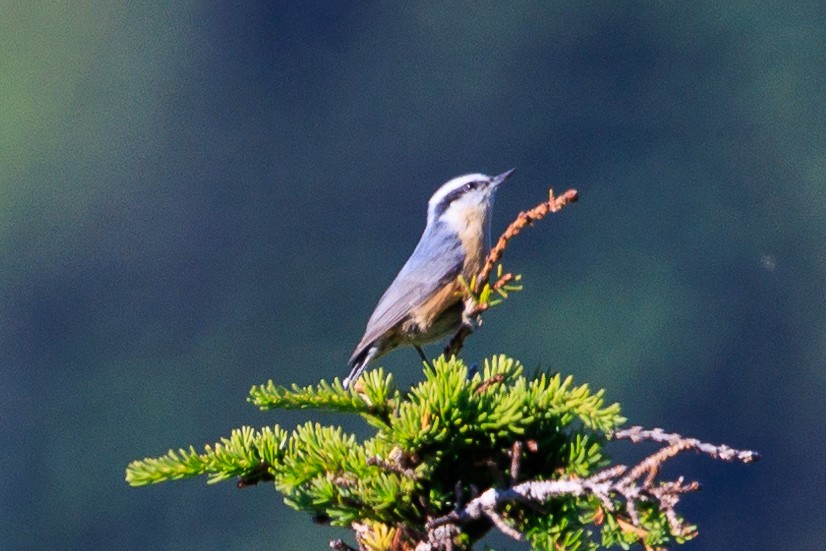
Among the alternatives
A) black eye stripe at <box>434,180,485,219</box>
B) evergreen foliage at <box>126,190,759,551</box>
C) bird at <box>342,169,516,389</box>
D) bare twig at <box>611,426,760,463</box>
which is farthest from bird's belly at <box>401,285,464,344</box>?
bare twig at <box>611,426,760,463</box>

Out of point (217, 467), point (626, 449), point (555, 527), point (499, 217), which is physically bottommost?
point (555, 527)

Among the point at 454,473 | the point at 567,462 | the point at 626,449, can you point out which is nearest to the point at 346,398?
the point at 454,473

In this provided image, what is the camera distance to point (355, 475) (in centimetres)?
137

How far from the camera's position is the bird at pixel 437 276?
2.62 m

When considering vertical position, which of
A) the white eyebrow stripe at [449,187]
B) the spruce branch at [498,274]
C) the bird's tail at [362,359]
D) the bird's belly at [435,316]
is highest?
the white eyebrow stripe at [449,187]

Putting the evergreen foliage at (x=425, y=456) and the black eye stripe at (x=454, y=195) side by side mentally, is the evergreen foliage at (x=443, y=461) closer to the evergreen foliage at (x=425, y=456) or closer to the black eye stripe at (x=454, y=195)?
the evergreen foliage at (x=425, y=456)

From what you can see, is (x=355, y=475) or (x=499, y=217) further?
(x=499, y=217)

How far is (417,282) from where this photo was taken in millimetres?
2740

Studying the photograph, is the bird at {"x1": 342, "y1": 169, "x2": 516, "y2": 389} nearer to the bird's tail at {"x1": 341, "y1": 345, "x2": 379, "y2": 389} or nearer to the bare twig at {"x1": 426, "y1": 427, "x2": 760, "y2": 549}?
the bird's tail at {"x1": 341, "y1": 345, "x2": 379, "y2": 389}

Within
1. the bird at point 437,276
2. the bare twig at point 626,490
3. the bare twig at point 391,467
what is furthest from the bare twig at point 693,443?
the bird at point 437,276

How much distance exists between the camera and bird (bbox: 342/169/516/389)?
2.62 m

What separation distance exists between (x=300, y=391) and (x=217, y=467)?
14 cm

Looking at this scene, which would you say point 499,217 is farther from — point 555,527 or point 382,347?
point 555,527

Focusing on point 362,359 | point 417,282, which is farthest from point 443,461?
point 417,282
